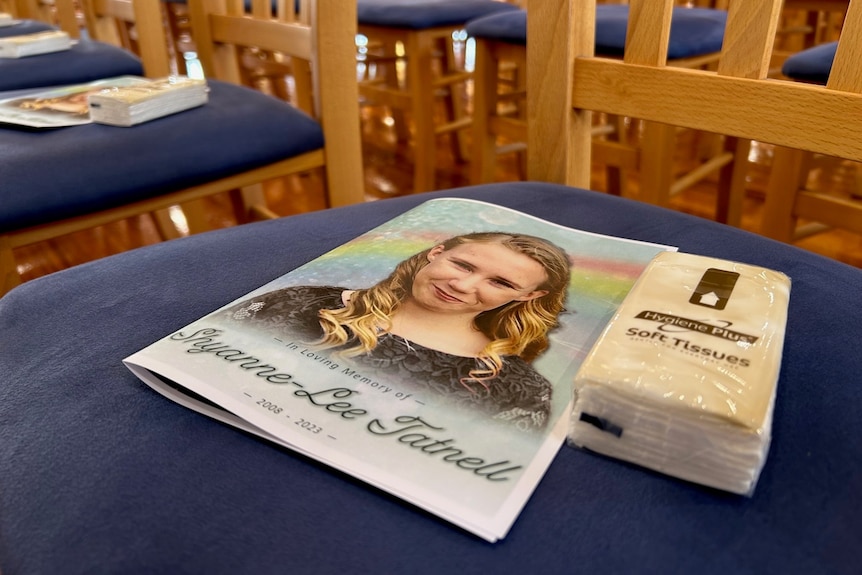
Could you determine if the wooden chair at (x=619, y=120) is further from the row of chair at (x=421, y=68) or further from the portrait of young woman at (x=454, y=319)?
the portrait of young woman at (x=454, y=319)

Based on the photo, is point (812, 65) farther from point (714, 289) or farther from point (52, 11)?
point (52, 11)

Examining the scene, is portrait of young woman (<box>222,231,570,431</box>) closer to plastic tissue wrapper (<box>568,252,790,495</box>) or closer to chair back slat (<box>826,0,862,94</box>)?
plastic tissue wrapper (<box>568,252,790,495</box>)

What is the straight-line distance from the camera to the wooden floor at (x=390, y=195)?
153 centimetres

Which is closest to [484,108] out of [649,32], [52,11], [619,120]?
[619,120]

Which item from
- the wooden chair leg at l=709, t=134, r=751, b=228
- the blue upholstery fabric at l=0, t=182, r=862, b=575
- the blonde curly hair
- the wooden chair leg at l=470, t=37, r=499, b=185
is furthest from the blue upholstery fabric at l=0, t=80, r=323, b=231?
the wooden chair leg at l=709, t=134, r=751, b=228

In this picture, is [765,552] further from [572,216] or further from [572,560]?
[572,216]

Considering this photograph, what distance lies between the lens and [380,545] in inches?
10.4

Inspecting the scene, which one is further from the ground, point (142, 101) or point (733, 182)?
point (142, 101)

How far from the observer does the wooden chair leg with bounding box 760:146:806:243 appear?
1.11 meters

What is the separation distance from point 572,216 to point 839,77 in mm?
209

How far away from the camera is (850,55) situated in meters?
0.45

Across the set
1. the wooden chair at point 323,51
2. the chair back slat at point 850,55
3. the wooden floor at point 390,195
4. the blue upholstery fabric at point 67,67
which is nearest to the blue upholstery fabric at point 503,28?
the wooden chair at point 323,51

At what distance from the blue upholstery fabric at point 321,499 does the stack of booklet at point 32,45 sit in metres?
1.18

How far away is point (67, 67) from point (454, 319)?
1.22 m
